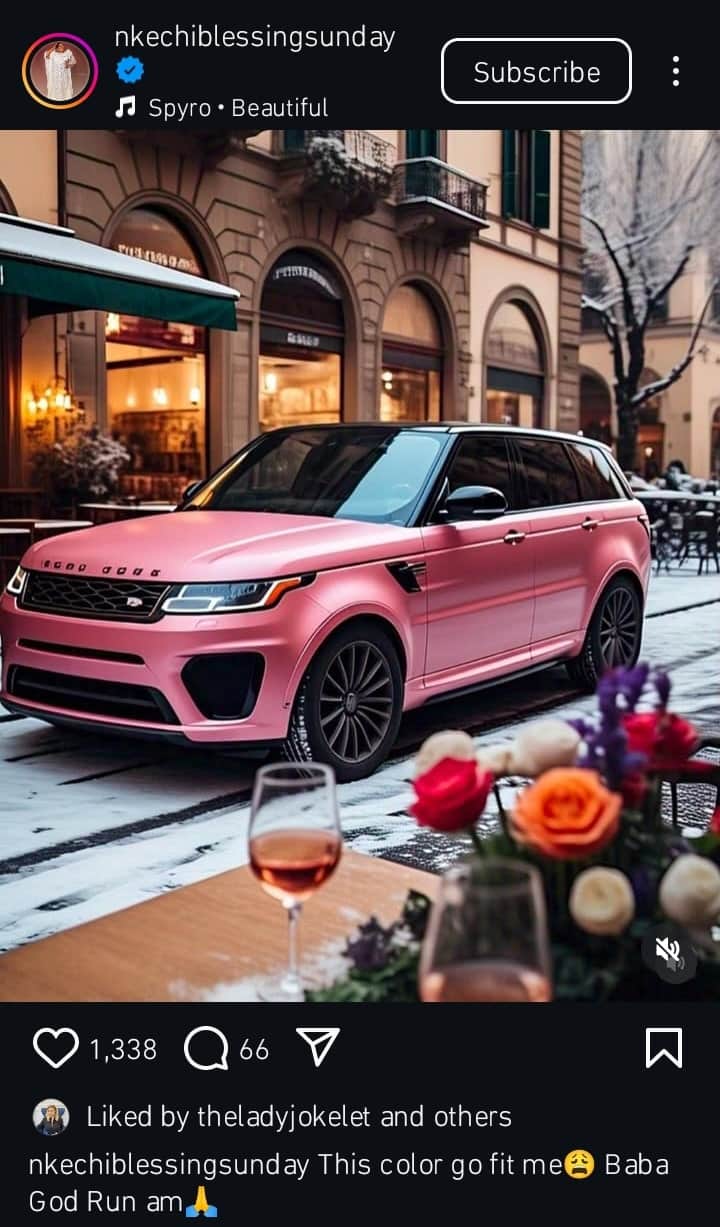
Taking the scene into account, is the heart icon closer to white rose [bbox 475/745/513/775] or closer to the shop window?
white rose [bbox 475/745/513/775]

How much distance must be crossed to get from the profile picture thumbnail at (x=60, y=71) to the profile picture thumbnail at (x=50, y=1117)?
1400 mm

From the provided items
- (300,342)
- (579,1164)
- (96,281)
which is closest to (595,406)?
(300,342)

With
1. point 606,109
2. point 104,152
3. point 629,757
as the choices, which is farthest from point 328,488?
point 104,152

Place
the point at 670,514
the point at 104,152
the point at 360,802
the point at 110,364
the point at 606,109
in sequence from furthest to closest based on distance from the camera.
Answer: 1. the point at 670,514
2. the point at 110,364
3. the point at 104,152
4. the point at 360,802
5. the point at 606,109

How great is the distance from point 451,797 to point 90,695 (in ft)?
14.6

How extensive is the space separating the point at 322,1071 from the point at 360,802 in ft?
13.9

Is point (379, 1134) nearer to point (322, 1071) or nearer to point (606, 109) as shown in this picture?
point (322, 1071)

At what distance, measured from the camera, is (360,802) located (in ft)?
17.7

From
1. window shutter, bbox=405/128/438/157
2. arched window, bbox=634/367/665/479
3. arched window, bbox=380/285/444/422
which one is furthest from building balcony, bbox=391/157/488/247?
arched window, bbox=634/367/665/479

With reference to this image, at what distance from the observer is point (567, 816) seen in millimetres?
1156

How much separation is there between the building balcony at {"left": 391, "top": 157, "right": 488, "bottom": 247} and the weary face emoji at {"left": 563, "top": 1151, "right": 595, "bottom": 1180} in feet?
71.1

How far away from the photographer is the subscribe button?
1812 mm

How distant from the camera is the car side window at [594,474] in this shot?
26.6 feet

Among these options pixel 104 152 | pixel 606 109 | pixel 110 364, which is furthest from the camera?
pixel 110 364
